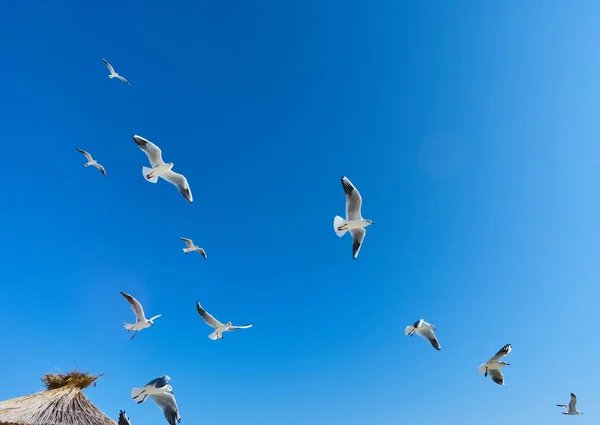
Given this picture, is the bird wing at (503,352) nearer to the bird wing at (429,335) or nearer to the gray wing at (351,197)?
the bird wing at (429,335)

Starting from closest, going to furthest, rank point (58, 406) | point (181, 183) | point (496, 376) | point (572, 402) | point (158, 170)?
point (58, 406) → point (496, 376) → point (158, 170) → point (181, 183) → point (572, 402)

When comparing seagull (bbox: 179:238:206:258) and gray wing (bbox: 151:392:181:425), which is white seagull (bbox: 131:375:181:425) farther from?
seagull (bbox: 179:238:206:258)

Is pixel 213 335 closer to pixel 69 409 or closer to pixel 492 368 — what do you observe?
pixel 69 409

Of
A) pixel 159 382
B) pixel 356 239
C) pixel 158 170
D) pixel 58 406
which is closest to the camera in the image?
pixel 159 382

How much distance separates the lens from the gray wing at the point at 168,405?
9.00 m

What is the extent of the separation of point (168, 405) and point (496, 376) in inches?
365

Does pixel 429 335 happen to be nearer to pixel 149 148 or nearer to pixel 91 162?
pixel 149 148

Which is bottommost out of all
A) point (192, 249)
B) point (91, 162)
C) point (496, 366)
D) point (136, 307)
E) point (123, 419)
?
point (123, 419)

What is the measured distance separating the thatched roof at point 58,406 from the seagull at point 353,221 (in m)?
7.40

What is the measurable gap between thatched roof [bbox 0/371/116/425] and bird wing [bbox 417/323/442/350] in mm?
9276

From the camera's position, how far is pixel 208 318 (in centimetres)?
1455

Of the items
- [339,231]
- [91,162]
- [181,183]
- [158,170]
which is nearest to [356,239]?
[339,231]

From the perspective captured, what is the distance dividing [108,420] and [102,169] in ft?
39.4

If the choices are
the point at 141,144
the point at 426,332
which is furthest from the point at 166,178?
the point at 426,332
